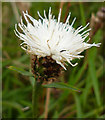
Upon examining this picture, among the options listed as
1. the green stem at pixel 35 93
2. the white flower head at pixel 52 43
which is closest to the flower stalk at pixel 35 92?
the green stem at pixel 35 93

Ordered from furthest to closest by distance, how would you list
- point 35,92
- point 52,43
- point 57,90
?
point 57,90 → point 35,92 → point 52,43

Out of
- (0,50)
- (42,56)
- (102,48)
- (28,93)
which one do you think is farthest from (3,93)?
(102,48)

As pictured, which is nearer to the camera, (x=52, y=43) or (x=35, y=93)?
(x=52, y=43)

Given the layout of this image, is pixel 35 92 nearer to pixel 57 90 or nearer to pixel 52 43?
pixel 52 43

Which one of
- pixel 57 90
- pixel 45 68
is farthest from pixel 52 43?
pixel 57 90

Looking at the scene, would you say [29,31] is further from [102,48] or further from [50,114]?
[102,48]

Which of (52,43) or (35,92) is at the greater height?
(52,43)

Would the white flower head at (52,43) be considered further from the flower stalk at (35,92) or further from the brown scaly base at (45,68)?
the flower stalk at (35,92)

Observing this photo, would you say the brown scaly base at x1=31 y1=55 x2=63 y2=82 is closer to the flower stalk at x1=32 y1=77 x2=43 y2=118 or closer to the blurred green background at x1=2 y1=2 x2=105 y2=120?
the flower stalk at x1=32 y1=77 x2=43 y2=118

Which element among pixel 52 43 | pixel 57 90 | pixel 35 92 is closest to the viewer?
Answer: pixel 52 43
